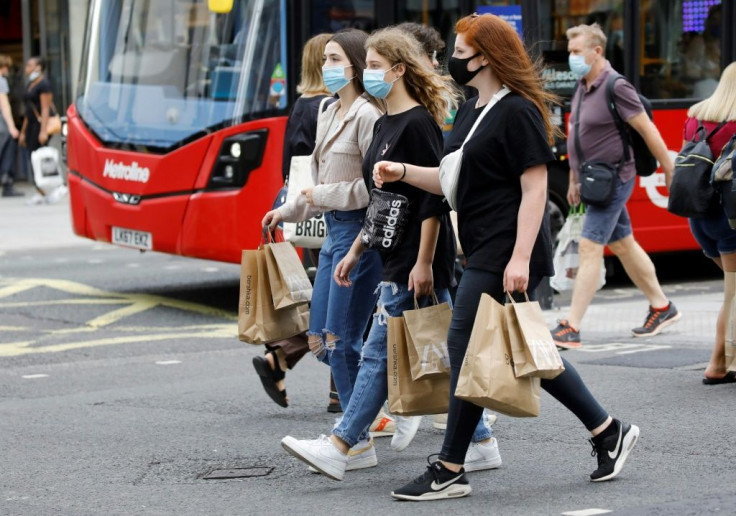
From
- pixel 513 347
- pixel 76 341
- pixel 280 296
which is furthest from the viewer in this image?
pixel 76 341

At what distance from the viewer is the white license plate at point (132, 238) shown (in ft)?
35.8

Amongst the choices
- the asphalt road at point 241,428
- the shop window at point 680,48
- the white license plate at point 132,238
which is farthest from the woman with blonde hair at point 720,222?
the white license plate at point 132,238

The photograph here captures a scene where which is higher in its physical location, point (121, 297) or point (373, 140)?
point (373, 140)

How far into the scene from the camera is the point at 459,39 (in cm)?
507

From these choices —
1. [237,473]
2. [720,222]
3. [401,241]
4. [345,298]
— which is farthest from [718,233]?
[237,473]

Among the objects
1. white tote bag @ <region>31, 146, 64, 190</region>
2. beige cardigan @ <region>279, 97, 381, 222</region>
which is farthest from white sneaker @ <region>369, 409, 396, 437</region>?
white tote bag @ <region>31, 146, 64, 190</region>

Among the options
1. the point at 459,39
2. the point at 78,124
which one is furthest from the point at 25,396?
the point at 78,124

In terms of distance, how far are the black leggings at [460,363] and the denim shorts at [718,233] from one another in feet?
7.05

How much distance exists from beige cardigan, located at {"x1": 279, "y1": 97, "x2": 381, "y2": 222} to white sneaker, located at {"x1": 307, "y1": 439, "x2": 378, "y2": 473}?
0.96 meters

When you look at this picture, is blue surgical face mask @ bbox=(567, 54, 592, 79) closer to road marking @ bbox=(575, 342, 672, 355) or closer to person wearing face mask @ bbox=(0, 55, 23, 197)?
road marking @ bbox=(575, 342, 672, 355)

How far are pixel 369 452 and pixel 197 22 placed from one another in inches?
231

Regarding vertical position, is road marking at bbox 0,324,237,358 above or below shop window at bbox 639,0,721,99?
below

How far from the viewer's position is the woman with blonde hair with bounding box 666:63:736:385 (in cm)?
689

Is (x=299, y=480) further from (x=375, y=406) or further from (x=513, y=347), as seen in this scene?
(x=513, y=347)
